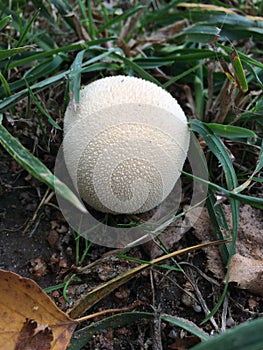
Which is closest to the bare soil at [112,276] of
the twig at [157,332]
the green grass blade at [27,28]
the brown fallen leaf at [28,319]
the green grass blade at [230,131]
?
the twig at [157,332]

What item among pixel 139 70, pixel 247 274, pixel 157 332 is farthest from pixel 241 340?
pixel 139 70

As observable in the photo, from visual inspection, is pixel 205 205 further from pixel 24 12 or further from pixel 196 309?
pixel 24 12

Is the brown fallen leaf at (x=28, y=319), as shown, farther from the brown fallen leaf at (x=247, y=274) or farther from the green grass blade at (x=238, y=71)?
the green grass blade at (x=238, y=71)

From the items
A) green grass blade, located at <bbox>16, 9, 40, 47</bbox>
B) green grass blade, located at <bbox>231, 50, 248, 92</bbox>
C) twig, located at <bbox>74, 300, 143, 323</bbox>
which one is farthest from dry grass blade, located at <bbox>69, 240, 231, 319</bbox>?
green grass blade, located at <bbox>16, 9, 40, 47</bbox>

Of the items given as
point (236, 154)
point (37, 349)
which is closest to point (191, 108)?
point (236, 154)

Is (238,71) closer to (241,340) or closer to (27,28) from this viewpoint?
(27,28)

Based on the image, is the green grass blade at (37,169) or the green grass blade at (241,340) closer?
the green grass blade at (241,340)
